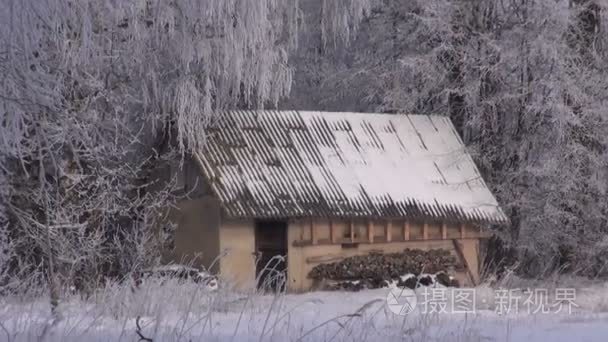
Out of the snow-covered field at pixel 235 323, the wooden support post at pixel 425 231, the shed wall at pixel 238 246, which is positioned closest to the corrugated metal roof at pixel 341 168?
the wooden support post at pixel 425 231

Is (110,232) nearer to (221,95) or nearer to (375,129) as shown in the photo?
(221,95)

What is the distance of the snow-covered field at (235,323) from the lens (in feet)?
23.0

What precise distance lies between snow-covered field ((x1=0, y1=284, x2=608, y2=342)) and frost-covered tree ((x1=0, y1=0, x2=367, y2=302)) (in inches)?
101

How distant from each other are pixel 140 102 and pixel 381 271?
6.03 meters

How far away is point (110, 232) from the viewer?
19.0 m

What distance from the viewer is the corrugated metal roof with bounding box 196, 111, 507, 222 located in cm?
1872

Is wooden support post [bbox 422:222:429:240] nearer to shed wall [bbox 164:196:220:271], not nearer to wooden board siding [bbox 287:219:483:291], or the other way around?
wooden board siding [bbox 287:219:483:291]

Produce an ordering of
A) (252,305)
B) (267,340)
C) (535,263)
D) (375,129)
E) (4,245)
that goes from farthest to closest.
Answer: (535,263) → (375,129) → (4,245) → (252,305) → (267,340)

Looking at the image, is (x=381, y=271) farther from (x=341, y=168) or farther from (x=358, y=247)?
(x=341, y=168)

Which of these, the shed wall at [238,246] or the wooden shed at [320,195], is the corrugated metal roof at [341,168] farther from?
the shed wall at [238,246]

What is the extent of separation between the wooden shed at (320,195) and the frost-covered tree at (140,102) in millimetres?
777

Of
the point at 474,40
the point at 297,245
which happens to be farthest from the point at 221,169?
the point at 474,40

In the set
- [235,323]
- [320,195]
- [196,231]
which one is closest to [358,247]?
[320,195]

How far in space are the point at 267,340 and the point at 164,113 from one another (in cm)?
1197
